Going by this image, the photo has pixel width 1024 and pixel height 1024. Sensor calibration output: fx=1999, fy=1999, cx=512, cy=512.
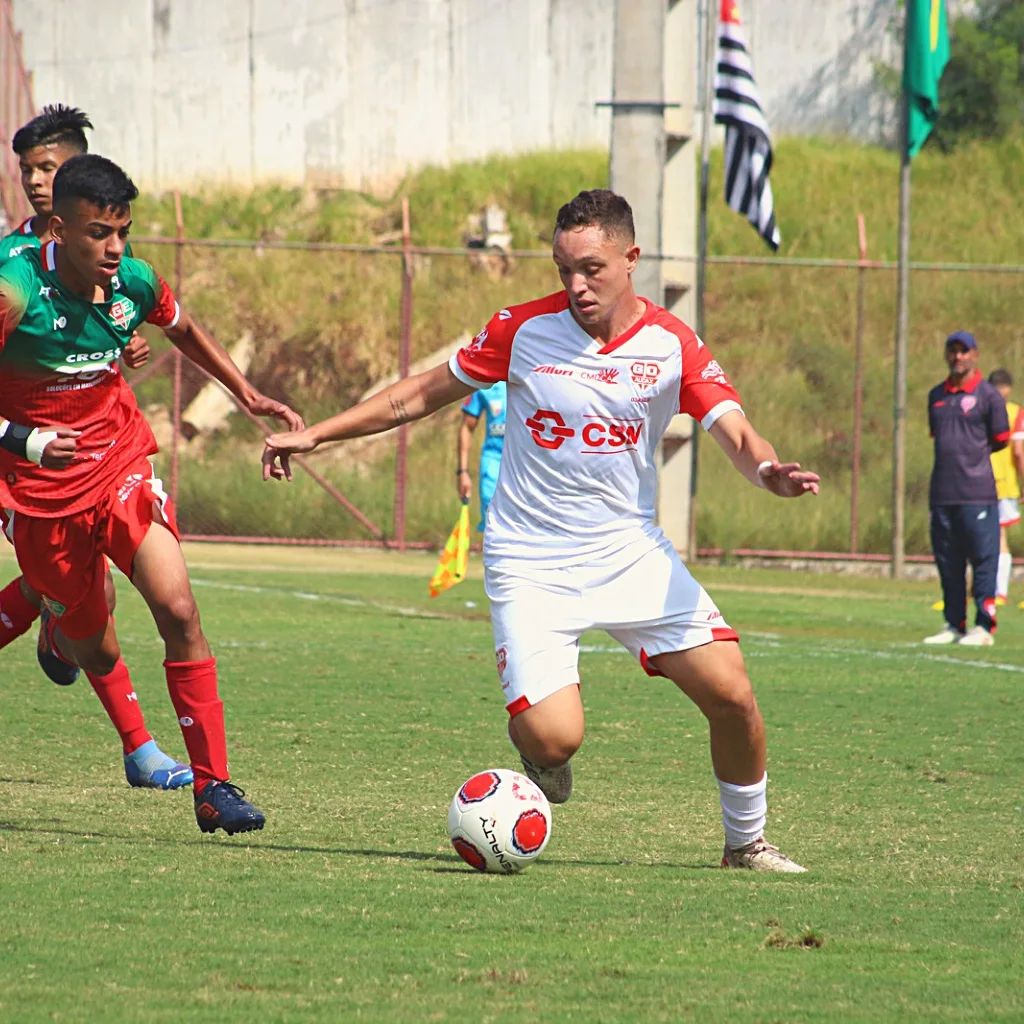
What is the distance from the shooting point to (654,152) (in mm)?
17953

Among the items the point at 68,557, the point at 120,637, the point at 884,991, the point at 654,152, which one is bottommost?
the point at 120,637

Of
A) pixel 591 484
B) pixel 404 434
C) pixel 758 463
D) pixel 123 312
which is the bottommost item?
pixel 404 434

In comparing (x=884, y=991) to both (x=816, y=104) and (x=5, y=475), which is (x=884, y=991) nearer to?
(x=5, y=475)

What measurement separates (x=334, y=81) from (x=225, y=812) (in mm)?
26932

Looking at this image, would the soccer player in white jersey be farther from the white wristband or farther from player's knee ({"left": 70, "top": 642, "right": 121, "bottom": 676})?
player's knee ({"left": 70, "top": 642, "right": 121, "bottom": 676})

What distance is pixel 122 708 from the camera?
712 cm

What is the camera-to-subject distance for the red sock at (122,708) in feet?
23.4

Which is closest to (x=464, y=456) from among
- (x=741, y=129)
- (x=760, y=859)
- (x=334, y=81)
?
(x=741, y=129)

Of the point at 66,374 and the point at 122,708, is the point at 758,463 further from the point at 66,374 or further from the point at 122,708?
the point at 122,708

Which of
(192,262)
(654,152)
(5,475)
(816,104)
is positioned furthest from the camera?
(816,104)

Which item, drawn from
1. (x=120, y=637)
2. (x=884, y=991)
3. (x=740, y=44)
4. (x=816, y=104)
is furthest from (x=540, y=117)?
(x=884, y=991)

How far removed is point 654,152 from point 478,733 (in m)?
10.3

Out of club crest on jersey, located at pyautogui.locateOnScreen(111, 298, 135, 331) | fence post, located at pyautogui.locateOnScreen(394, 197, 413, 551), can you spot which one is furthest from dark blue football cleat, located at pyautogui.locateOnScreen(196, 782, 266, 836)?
fence post, located at pyautogui.locateOnScreen(394, 197, 413, 551)

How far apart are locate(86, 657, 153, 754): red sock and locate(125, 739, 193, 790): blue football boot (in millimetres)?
37
